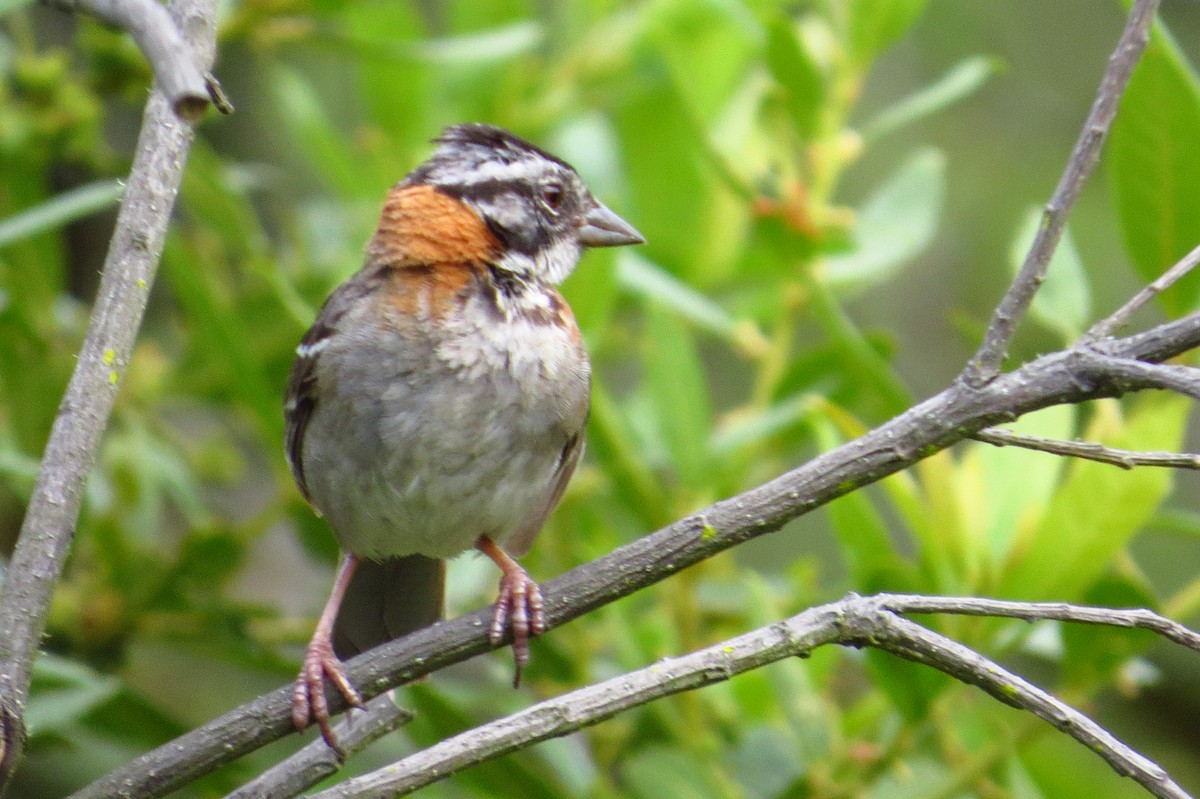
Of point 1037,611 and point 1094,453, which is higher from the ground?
point 1094,453

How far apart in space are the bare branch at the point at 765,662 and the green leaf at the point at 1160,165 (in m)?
1.16

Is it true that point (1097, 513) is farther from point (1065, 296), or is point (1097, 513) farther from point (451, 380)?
point (451, 380)

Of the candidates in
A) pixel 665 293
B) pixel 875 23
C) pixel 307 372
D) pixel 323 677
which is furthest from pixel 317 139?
pixel 323 677

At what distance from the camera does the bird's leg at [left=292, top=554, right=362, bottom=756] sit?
240 centimetres

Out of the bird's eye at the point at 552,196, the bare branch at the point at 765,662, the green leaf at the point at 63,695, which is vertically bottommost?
the bare branch at the point at 765,662

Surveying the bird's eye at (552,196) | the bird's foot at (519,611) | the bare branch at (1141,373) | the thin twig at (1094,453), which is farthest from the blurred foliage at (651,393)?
the bare branch at (1141,373)

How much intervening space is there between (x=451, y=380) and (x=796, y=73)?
49.0 inches

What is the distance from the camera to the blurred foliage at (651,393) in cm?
313

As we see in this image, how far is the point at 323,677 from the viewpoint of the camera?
2928mm

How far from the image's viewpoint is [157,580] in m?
3.78

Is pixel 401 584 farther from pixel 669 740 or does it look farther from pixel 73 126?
pixel 73 126

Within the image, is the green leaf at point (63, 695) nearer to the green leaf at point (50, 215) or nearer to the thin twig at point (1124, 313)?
the green leaf at point (50, 215)

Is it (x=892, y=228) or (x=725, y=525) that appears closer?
(x=725, y=525)

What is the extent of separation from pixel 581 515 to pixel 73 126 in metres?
1.69
